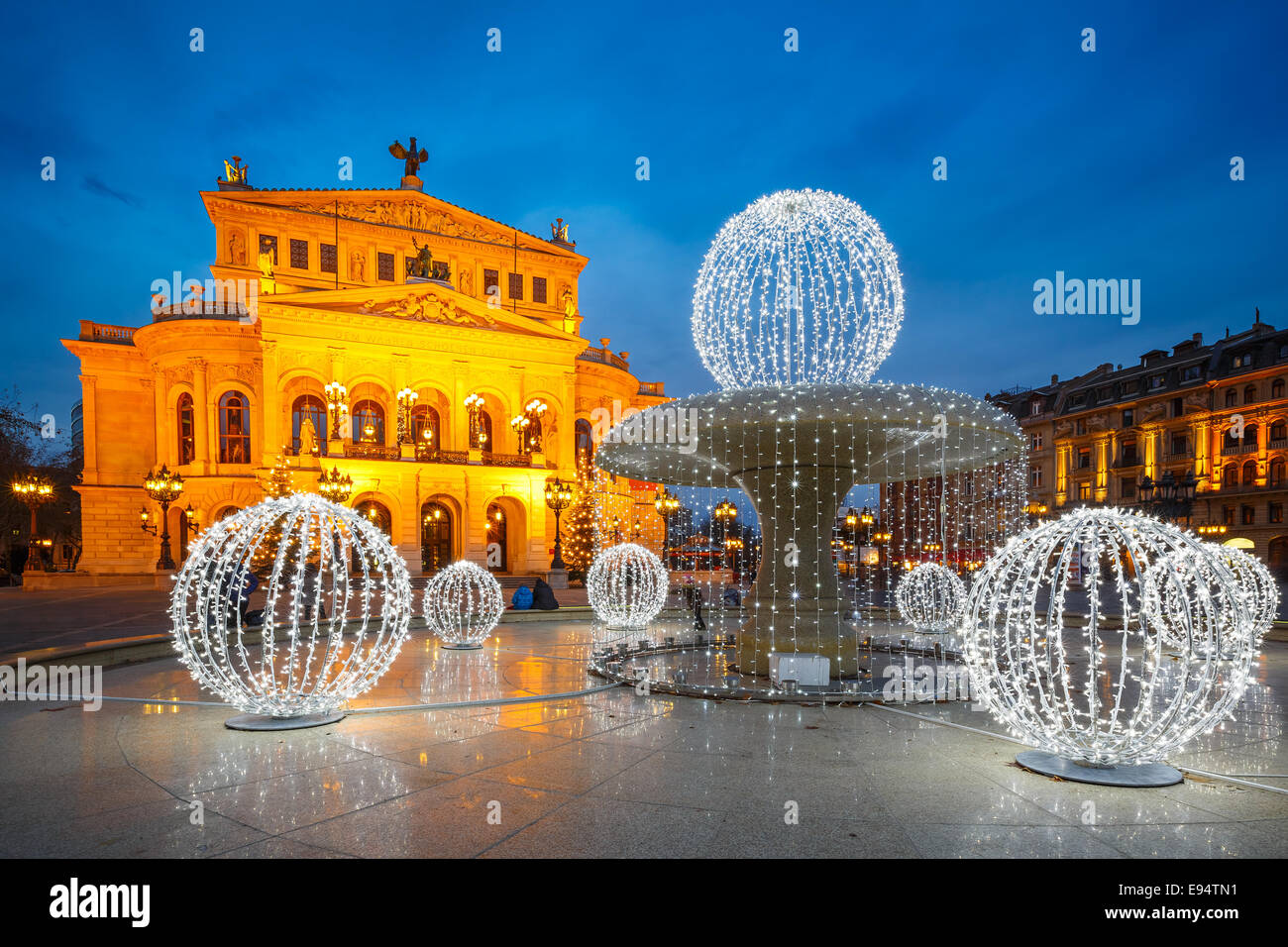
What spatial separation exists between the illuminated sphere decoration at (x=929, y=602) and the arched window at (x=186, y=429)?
37424 mm

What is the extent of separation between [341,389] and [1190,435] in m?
51.9

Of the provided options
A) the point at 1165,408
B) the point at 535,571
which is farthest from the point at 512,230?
the point at 1165,408

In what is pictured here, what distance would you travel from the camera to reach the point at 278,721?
711cm

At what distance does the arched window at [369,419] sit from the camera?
130 feet

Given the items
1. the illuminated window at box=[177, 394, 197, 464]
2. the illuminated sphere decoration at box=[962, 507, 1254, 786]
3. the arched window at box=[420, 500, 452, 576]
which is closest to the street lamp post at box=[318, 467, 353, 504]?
the arched window at box=[420, 500, 452, 576]

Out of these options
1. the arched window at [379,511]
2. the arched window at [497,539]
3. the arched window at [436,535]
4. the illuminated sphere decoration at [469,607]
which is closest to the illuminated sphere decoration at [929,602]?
the illuminated sphere decoration at [469,607]

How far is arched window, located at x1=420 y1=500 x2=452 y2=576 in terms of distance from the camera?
1564 inches

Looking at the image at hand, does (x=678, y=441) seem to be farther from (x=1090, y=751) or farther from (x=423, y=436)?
(x=423, y=436)

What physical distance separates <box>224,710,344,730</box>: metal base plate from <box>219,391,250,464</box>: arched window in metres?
36.8

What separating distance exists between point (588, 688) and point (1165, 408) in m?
54.9

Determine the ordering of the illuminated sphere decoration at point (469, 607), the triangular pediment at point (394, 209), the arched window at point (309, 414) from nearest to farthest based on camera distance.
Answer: the illuminated sphere decoration at point (469, 607)
the arched window at point (309, 414)
the triangular pediment at point (394, 209)

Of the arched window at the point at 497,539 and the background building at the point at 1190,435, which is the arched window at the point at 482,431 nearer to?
the arched window at the point at 497,539

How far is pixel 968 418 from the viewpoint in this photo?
26.5ft

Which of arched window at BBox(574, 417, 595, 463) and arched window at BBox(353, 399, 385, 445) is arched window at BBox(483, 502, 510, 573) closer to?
arched window at BBox(574, 417, 595, 463)
